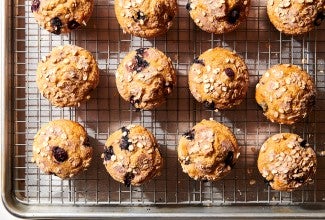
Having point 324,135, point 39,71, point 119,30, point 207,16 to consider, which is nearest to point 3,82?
point 39,71

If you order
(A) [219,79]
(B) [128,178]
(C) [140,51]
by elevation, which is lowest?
(B) [128,178]

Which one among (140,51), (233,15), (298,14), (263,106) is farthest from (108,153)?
(298,14)

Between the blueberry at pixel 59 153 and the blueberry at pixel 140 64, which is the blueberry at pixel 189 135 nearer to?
the blueberry at pixel 140 64

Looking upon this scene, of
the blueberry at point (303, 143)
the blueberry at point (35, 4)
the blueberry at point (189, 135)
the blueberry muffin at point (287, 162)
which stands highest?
the blueberry at point (35, 4)

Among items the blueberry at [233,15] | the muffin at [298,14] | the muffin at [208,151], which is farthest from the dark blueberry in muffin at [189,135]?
the muffin at [298,14]

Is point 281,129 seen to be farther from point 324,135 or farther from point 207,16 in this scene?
point 207,16

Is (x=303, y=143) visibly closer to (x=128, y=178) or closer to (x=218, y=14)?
(x=218, y=14)

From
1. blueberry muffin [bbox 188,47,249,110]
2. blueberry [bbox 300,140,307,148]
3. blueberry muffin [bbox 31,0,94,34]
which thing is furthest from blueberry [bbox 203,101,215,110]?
blueberry muffin [bbox 31,0,94,34]
